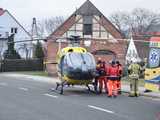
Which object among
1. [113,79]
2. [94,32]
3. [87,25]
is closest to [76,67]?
[113,79]

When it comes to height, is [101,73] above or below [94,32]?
below

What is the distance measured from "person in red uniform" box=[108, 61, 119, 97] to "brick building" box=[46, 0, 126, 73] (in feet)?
117

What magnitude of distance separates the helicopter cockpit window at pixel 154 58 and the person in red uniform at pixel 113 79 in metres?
4.46

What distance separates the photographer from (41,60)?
237ft

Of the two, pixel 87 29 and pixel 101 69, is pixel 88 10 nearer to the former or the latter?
pixel 87 29

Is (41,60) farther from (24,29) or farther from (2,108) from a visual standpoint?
(2,108)

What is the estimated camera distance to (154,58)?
19609 mm

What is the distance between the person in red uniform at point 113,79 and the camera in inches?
954

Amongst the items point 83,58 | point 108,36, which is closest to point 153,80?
point 83,58

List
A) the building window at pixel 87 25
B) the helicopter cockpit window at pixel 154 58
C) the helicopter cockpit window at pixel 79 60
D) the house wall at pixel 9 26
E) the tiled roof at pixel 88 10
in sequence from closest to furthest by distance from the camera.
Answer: the helicopter cockpit window at pixel 154 58, the helicopter cockpit window at pixel 79 60, the building window at pixel 87 25, the tiled roof at pixel 88 10, the house wall at pixel 9 26

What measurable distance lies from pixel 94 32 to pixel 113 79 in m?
36.7

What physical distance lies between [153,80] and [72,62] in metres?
6.94

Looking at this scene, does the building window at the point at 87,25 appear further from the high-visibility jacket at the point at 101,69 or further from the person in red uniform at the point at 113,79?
the person in red uniform at the point at 113,79

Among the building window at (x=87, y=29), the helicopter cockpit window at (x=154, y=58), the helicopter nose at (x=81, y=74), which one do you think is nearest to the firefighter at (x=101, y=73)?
the helicopter nose at (x=81, y=74)
